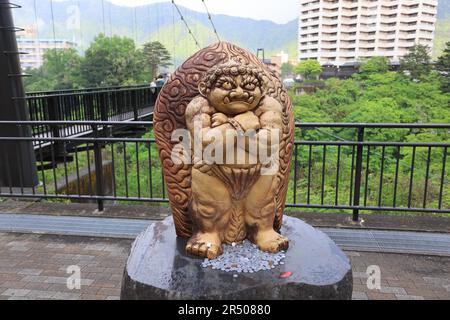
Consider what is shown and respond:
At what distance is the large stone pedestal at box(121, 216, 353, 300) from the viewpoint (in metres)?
2.03

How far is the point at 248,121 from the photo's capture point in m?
2.20

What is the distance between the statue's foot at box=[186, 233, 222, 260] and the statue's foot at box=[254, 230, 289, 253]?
0.24 meters

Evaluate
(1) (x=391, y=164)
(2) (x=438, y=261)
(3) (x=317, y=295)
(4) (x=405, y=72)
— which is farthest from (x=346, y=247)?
(4) (x=405, y=72)

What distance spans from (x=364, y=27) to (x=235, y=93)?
166 feet

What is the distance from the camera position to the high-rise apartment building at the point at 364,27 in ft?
141

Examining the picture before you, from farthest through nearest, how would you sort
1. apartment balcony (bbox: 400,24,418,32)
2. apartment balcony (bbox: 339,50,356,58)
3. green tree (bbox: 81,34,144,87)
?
1. apartment balcony (bbox: 339,50,356,58)
2. apartment balcony (bbox: 400,24,418,32)
3. green tree (bbox: 81,34,144,87)

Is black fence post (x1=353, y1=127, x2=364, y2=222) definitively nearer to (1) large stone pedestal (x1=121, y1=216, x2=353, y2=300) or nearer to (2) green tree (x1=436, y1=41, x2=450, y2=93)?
(1) large stone pedestal (x1=121, y1=216, x2=353, y2=300)

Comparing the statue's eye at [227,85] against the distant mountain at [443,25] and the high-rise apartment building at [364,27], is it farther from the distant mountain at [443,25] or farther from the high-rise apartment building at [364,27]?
the distant mountain at [443,25]

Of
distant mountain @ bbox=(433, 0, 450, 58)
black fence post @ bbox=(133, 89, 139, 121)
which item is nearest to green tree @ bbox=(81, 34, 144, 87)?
black fence post @ bbox=(133, 89, 139, 121)

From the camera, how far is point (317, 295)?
2.06 metres

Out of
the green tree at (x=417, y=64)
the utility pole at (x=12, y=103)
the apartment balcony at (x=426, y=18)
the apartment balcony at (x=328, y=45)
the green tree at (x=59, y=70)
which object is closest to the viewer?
the utility pole at (x=12, y=103)

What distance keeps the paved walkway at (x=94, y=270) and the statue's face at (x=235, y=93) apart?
Answer: 71.0 inches

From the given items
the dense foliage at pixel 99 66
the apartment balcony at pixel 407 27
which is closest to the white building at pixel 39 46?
the dense foliage at pixel 99 66

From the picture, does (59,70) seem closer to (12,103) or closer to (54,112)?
(54,112)
